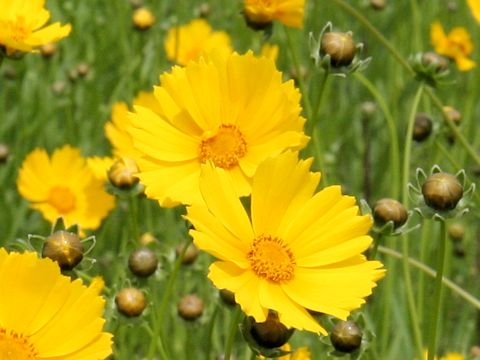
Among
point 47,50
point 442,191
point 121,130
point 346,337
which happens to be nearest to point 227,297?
point 346,337

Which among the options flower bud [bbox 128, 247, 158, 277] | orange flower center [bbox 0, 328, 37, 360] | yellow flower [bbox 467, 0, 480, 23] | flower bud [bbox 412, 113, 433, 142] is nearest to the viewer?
orange flower center [bbox 0, 328, 37, 360]

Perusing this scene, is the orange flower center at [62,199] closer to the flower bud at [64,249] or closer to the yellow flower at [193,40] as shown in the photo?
the yellow flower at [193,40]

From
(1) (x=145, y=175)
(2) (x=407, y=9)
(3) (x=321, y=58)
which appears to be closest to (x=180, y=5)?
(2) (x=407, y=9)

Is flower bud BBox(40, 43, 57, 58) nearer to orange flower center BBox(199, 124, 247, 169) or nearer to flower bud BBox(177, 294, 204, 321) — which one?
flower bud BBox(177, 294, 204, 321)

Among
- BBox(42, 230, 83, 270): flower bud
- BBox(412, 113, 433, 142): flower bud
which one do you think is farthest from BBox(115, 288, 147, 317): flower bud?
BBox(412, 113, 433, 142): flower bud

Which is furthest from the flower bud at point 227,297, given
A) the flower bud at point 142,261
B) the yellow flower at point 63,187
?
the yellow flower at point 63,187

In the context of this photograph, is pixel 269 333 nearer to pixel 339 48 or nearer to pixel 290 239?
pixel 290 239
